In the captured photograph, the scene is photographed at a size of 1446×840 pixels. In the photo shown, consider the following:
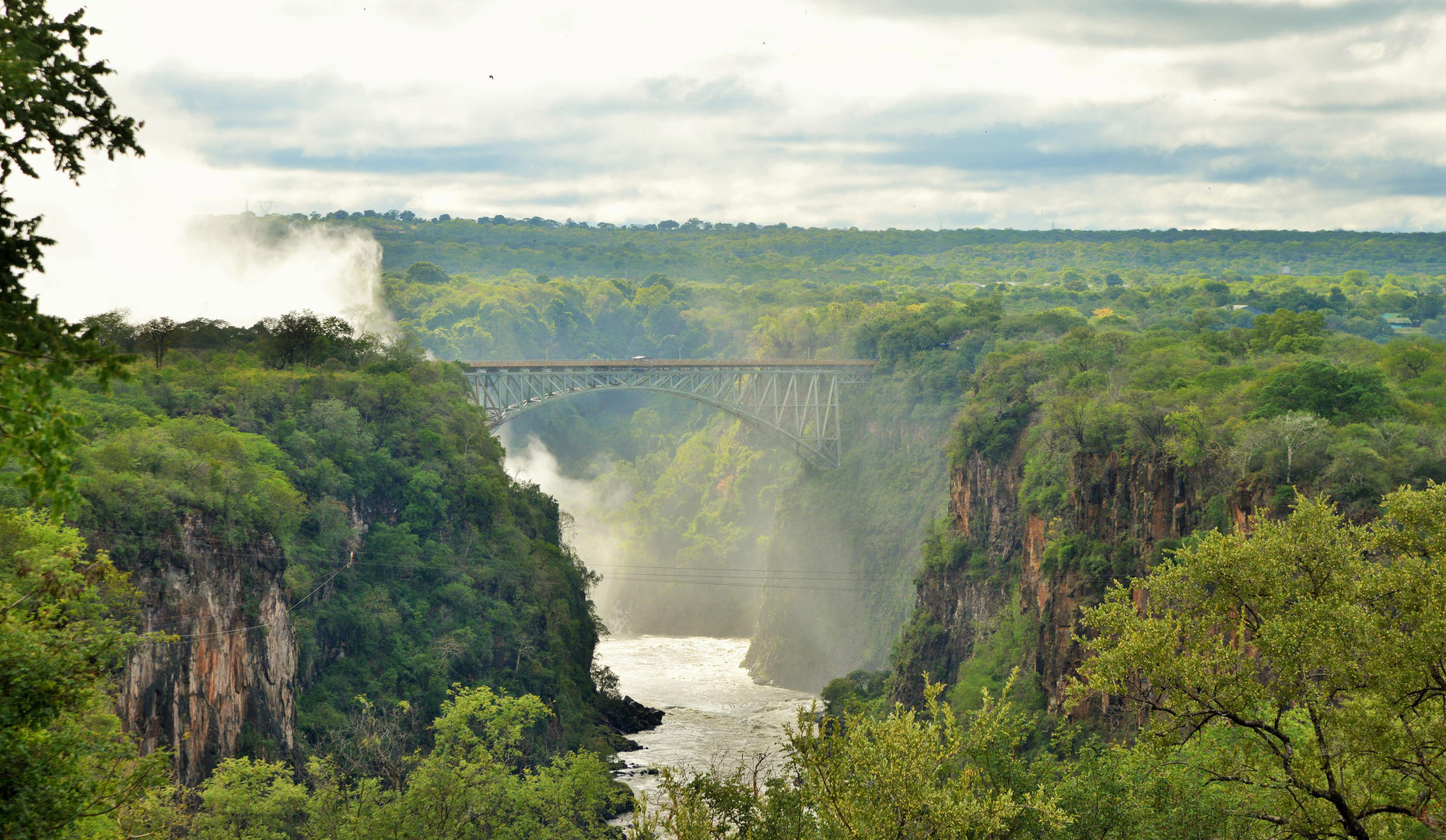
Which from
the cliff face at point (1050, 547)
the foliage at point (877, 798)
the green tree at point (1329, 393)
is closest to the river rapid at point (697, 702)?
the cliff face at point (1050, 547)

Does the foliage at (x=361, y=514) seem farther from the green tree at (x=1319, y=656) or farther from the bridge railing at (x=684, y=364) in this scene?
the green tree at (x=1319, y=656)

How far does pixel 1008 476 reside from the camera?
2574 inches

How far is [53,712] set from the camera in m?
15.5

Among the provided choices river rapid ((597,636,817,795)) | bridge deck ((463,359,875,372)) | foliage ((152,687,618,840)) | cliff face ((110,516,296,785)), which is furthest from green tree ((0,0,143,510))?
bridge deck ((463,359,875,372))

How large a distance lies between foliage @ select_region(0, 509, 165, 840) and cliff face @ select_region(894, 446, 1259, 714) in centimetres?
2345

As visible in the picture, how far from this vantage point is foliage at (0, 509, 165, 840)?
48.8 feet

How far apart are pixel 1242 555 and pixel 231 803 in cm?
2487

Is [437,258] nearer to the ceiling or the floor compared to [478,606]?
nearer to the ceiling

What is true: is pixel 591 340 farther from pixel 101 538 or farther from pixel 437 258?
pixel 101 538

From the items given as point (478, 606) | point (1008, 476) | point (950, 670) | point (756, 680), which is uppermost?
point (1008, 476)

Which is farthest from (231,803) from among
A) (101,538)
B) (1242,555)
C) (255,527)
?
(1242,555)

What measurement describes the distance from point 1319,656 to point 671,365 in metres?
71.4

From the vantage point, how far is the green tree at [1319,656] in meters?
15.8

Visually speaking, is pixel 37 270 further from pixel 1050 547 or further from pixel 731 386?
pixel 731 386
